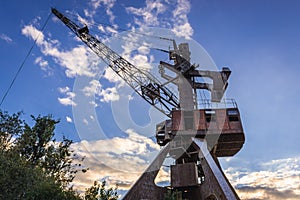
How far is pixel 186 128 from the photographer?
852 inches

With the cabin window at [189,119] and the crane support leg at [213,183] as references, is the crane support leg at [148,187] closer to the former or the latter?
the crane support leg at [213,183]

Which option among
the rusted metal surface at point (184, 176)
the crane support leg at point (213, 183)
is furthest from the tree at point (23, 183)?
the rusted metal surface at point (184, 176)

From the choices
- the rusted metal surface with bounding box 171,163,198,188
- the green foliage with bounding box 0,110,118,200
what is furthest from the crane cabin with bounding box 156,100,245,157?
the green foliage with bounding box 0,110,118,200

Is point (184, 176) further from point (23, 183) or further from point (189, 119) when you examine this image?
point (23, 183)

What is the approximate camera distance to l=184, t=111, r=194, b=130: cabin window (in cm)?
2182

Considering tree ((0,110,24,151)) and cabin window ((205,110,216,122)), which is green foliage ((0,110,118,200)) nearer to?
tree ((0,110,24,151))

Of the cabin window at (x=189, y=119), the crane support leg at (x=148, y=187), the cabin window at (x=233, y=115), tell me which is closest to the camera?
the crane support leg at (x=148, y=187)

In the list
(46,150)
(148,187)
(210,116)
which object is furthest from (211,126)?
(46,150)

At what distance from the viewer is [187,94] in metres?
25.0

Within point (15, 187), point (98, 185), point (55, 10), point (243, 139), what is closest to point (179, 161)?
point (243, 139)

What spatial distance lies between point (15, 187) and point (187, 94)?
50.7 ft

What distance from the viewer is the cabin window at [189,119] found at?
21.8 m

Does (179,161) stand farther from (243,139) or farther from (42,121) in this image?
(42,121)

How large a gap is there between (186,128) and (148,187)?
5.16 m
